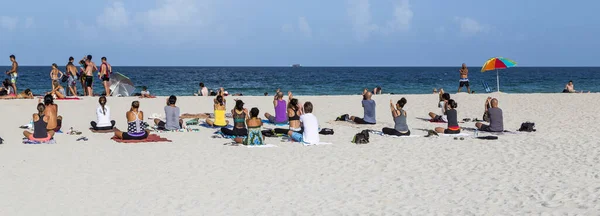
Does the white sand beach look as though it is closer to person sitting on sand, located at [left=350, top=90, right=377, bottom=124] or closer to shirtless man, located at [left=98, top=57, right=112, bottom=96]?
person sitting on sand, located at [left=350, top=90, right=377, bottom=124]

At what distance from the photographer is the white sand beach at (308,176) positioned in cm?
716

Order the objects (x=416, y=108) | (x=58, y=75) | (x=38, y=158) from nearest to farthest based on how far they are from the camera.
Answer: (x=38, y=158) → (x=416, y=108) → (x=58, y=75)

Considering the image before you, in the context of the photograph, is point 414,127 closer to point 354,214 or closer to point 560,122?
point 560,122

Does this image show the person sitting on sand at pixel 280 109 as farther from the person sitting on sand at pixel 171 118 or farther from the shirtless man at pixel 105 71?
the shirtless man at pixel 105 71

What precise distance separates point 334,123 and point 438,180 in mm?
7942

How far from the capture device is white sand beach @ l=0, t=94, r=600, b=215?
7.16m

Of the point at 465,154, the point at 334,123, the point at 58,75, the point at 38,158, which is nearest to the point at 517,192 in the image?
the point at 465,154

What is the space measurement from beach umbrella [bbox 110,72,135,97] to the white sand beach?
11.8 metres

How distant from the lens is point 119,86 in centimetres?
2636

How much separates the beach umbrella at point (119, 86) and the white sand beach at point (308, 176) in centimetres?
1182

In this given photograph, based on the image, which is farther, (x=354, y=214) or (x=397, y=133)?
(x=397, y=133)

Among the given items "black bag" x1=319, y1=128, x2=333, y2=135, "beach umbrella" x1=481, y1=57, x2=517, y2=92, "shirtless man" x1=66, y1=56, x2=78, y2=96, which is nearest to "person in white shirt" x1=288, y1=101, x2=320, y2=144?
"black bag" x1=319, y1=128, x2=333, y2=135

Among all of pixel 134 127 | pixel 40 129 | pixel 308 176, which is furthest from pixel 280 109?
pixel 308 176

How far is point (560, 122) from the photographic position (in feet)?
54.6
